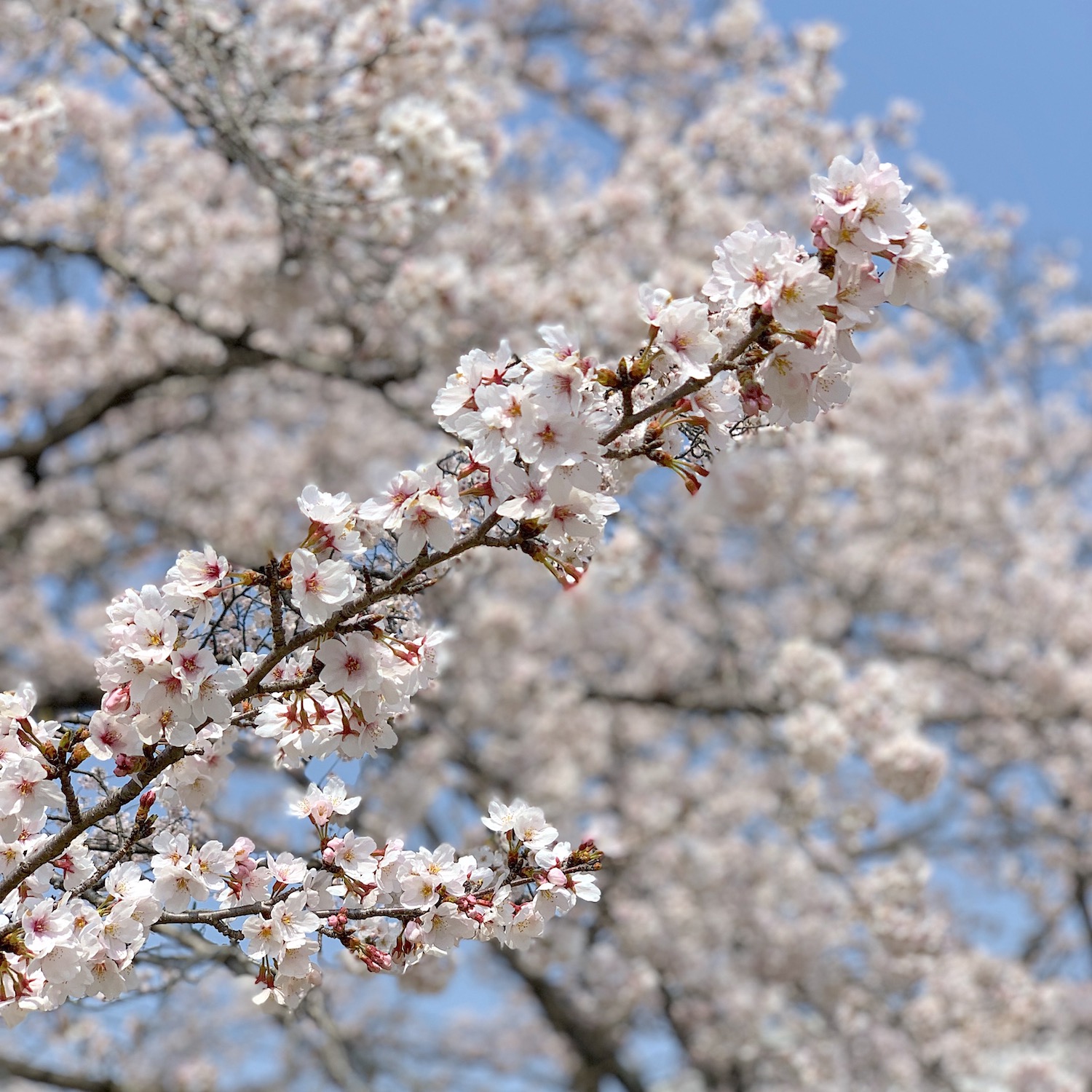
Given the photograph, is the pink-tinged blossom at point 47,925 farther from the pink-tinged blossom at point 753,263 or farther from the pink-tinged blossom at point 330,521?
the pink-tinged blossom at point 753,263

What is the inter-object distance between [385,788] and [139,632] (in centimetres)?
514

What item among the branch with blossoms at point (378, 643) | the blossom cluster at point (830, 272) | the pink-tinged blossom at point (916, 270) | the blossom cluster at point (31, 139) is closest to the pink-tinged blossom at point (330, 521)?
the branch with blossoms at point (378, 643)

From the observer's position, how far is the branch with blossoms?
61.5 inches

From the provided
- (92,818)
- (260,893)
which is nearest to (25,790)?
(92,818)

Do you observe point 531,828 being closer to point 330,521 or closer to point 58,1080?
point 330,521

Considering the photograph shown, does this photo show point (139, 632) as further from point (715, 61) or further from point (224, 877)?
point (715, 61)

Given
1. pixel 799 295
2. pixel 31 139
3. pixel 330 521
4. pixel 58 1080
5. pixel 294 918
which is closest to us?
pixel 799 295

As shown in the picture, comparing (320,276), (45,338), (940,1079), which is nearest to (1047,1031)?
(940,1079)

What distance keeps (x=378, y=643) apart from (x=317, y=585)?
0.50 feet

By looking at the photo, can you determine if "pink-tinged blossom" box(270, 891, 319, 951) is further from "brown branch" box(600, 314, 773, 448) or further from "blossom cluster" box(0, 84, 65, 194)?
"blossom cluster" box(0, 84, 65, 194)

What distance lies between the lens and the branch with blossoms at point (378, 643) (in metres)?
1.56

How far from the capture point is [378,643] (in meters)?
1.67

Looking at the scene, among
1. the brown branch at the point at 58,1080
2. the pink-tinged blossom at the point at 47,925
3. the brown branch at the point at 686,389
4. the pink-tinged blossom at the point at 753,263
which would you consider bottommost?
the pink-tinged blossom at the point at 47,925

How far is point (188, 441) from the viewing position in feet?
33.3
